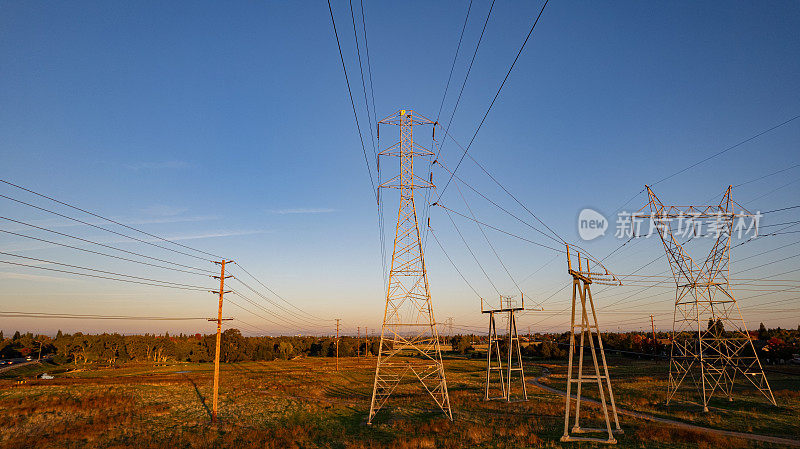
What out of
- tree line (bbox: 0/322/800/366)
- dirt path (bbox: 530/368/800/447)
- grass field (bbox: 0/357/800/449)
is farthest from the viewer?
tree line (bbox: 0/322/800/366)

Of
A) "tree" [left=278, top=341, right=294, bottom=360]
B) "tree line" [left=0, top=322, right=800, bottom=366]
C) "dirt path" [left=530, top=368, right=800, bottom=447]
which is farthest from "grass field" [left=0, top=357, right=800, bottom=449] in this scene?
"tree" [left=278, top=341, right=294, bottom=360]

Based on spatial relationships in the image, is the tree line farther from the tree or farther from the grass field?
Result: the grass field

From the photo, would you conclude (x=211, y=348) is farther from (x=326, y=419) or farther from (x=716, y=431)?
(x=716, y=431)

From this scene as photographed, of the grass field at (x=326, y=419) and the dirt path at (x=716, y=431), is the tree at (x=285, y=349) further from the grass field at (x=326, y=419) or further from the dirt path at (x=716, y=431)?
the dirt path at (x=716, y=431)

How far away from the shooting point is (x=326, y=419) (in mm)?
33031

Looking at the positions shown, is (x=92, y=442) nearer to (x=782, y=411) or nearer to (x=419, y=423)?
(x=419, y=423)

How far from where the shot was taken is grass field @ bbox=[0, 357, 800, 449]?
2427 centimetres

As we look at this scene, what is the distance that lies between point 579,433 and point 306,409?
2402 cm

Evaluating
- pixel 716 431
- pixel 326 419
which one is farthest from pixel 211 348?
pixel 716 431

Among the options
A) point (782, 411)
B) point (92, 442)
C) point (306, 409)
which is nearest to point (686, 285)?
point (782, 411)

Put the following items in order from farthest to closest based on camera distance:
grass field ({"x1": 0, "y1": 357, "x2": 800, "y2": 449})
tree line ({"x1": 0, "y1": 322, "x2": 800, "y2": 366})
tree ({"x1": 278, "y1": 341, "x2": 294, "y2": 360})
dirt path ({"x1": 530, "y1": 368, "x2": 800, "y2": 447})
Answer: tree ({"x1": 278, "y1": 341, "x2": 294, "y2": 360}) < tree line ({"x1": 0, "y1": 322, "x2": 800, "y2": 366}) < grass field ({"x1": 0, "y1": 357, "x2": 800, "y2": 449}) < dirt path ({"x1": 530, "y1": 368, "x2": 800, "y2": 447})

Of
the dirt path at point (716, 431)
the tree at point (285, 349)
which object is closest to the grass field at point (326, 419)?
the dirt path at point (716, 431)

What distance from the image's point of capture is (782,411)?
99.1 ft

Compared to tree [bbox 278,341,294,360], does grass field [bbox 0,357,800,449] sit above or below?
above
